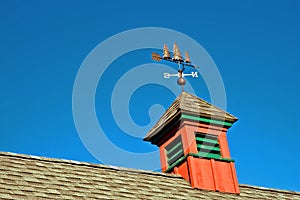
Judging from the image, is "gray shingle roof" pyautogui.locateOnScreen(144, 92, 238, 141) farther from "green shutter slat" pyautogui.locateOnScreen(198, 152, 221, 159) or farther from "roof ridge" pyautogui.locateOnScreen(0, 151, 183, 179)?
"roof ridge" pyautogui.locateOnScreen(0, 151, 183, 179)

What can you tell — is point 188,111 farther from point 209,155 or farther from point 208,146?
point 209,155

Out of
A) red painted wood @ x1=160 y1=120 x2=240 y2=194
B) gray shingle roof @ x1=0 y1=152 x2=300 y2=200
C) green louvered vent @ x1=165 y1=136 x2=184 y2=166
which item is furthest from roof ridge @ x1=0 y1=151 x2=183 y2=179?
green louvered vent @ x1=165 y1=136 x2=184 y2=166

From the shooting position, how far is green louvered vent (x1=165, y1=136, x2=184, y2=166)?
13.9 m

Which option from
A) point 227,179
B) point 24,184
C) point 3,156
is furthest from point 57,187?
point 227,179

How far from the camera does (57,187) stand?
10.6m

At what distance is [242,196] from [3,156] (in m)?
4.68

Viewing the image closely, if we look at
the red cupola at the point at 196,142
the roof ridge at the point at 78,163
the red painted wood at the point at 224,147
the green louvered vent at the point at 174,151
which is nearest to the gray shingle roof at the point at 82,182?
the roof ridge at the point at 78,163

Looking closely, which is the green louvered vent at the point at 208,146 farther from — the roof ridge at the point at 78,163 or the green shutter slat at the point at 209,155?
the roof ridge at the point at 78,163

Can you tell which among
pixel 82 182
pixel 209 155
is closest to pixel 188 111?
pixel 209 155

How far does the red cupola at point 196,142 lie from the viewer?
1335cm

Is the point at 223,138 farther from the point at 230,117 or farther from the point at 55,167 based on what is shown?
the point at 55,167

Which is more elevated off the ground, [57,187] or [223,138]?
[223,138]

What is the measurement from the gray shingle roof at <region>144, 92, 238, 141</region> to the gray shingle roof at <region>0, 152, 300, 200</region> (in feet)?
4.60

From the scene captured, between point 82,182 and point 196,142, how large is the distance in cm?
346
